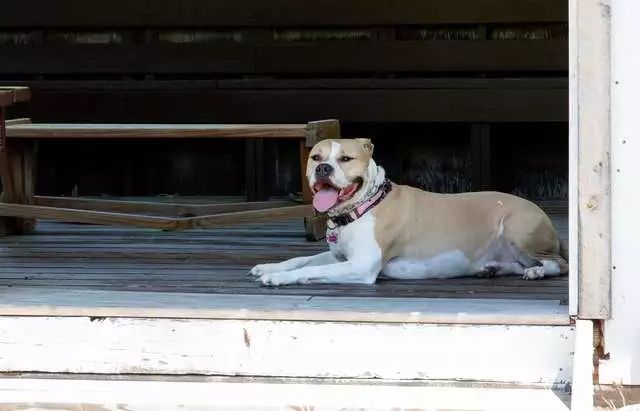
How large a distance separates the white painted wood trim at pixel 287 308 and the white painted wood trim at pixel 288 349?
0.02m

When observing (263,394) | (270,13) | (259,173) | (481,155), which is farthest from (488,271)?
(270,13)

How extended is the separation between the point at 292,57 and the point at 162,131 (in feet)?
6.78

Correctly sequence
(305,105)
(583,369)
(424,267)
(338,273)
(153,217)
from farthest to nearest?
(305,105), (153,217), (424,267), (338,273), (583,369)

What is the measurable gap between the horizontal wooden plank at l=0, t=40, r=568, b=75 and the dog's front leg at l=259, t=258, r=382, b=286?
3.28 meters

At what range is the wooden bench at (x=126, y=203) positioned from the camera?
6070mm

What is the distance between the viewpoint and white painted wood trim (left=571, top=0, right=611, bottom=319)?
11.6ft

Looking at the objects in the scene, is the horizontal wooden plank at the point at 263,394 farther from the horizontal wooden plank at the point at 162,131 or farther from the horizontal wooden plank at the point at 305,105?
the horizontal wooden plank at the point at 305,105

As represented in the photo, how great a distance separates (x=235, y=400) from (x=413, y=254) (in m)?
1.68

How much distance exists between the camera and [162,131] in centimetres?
615

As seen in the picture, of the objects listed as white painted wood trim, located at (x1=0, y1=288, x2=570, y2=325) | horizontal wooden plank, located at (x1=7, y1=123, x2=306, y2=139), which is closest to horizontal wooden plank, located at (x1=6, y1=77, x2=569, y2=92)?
horizontal wooden plank, located at (x1=7, y1=123, x2=306, y2=139)

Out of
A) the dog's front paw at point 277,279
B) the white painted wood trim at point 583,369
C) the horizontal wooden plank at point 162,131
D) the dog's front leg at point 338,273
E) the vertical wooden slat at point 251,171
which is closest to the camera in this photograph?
the white painted wood trim at point 583,369

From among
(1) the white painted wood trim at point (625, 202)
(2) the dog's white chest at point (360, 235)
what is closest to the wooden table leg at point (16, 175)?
(2) the dog's white chest at point (360, 235)

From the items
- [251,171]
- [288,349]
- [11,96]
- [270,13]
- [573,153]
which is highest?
[270,13]

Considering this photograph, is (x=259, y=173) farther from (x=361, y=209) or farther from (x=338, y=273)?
(x=338, y=273)
